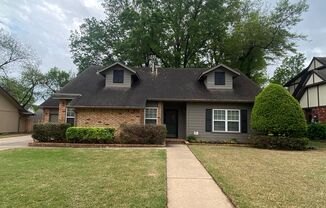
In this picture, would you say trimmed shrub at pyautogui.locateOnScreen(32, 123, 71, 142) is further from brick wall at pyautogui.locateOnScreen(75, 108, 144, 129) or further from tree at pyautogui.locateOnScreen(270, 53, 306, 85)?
tree at pyautogui.locateOnScreen(270, 53, 306, 85)

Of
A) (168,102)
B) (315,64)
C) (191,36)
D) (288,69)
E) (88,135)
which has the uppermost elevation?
(191,36)

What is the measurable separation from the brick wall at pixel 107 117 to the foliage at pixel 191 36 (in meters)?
13.4

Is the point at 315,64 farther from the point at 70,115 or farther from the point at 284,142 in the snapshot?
the point at 70,115

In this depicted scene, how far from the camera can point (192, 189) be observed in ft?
19.2

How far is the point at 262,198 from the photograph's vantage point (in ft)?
16.9

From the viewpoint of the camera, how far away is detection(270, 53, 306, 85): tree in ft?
128

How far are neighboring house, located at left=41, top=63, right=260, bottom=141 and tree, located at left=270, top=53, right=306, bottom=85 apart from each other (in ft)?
72.9

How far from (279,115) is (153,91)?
26.1 feet

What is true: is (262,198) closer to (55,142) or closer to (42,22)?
(55,142)

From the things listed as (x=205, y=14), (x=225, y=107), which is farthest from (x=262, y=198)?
(x=205, y=14)

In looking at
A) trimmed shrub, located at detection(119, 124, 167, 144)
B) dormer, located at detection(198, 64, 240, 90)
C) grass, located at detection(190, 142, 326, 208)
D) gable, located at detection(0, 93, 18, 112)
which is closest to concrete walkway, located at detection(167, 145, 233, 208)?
grass, located at detection(190, 142, 326, 208)

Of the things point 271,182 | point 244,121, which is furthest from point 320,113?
point 271,182

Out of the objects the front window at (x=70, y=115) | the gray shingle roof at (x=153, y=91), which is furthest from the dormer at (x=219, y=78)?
the front window at (x=70, y=115)

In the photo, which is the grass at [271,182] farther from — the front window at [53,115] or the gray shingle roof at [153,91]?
the front window at [53,115]
